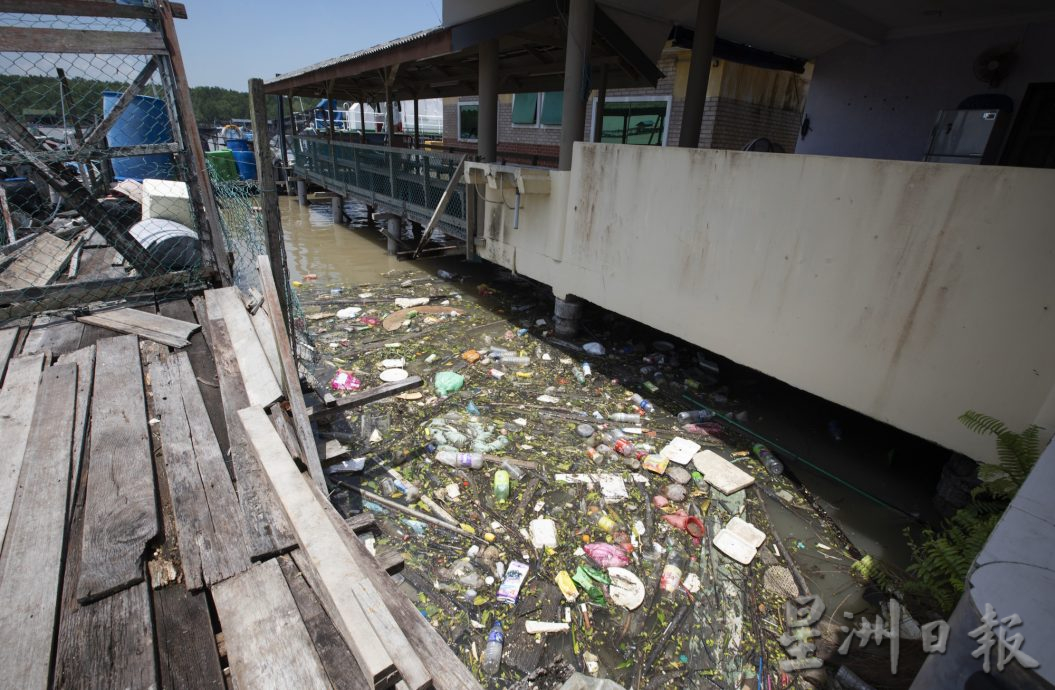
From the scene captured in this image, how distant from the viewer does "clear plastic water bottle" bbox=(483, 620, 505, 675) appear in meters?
2.30

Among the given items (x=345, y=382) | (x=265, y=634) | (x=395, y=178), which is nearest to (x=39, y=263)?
(x=345, y=382)

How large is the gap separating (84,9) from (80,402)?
7.60 ft

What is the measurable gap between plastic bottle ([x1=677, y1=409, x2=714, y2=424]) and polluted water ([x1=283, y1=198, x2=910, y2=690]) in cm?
2

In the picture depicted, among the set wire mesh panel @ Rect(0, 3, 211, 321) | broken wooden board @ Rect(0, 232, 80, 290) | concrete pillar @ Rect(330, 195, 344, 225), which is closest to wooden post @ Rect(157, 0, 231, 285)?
wire mesh panel @ Rect(0, 3, 211, 321)

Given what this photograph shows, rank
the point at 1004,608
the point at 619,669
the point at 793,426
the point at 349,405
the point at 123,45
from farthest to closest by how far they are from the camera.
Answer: the point at 793,426 < the point at 349,405 < the point at 123,45 < the point at 619,669 < the point at 1004,608

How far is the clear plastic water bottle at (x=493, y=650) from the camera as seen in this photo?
2.30 m

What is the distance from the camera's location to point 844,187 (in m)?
3.21

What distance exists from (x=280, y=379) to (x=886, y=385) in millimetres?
3963

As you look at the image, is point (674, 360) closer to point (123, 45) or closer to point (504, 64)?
point (123, 45)

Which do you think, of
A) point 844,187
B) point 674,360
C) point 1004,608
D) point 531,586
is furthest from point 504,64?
point 1004,608

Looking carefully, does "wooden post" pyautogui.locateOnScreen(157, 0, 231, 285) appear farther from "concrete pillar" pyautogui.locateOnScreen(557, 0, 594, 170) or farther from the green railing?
the green railing

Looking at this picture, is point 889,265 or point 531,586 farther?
point 889,265

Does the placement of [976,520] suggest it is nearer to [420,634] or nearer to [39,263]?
[420,634]

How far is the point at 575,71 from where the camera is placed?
5.23m
